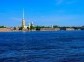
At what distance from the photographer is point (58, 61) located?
99.3 ft

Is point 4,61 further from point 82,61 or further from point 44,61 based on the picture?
point 82,61

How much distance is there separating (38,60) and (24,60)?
Result: 55.9 inches

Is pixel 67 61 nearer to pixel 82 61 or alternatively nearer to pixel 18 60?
pixel 82 61

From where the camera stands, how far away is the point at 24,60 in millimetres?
31406

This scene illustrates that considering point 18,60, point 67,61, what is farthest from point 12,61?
point 67,61

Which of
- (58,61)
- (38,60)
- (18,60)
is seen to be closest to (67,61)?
(58,61)

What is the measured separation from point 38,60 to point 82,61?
4.32 m

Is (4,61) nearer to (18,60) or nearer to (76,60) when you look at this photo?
(18,60)

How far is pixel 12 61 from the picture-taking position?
101 ft

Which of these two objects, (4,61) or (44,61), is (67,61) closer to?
(44,61)

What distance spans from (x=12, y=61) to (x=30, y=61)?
182 centimetres

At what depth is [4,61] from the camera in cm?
3084

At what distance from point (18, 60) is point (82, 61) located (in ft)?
20.7

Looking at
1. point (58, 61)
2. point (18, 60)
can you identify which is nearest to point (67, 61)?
point (58, 61)
